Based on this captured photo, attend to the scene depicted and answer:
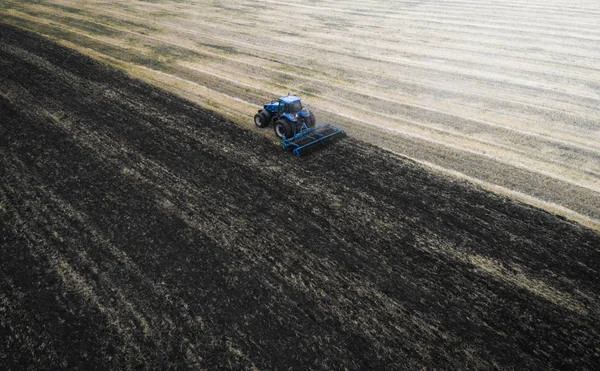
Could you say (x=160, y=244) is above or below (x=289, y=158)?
below

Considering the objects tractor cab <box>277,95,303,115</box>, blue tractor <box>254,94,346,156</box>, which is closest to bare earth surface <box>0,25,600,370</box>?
blue tractor <box>254,94,346,156</box>

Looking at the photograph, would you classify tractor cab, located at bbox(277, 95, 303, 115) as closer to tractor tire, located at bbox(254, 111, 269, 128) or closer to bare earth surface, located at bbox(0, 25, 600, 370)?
tractor tire, located at bbox(254, 111, 269, 128)

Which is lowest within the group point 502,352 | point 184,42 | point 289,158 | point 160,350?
point 160,350

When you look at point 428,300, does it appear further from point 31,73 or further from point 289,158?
point 31,73

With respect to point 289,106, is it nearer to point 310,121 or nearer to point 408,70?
point 310,121

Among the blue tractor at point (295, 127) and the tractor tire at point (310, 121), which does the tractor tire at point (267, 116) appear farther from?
the tractor tire at point (310, 121)

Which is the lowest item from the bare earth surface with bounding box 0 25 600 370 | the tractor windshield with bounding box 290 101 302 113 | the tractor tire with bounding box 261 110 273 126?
the bare earth surface with bounding box 0 25 600 370

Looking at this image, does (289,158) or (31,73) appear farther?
(31,73)

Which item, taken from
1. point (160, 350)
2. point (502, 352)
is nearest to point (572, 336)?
point (502, 352)
